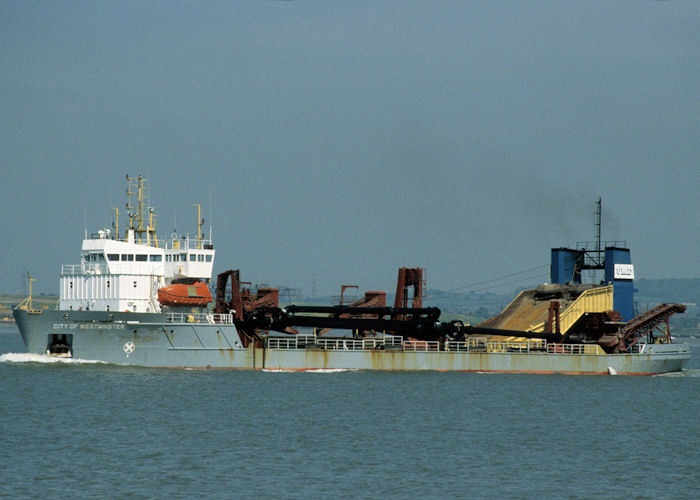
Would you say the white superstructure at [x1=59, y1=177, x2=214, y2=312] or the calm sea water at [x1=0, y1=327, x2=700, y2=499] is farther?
the white superstructure at [x1=59, y1=177, x2=214, y2=312]

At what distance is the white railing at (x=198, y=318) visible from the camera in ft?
175

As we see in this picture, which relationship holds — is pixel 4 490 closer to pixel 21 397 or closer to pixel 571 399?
pixel 21 397

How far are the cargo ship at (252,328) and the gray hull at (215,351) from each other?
0.19 feet

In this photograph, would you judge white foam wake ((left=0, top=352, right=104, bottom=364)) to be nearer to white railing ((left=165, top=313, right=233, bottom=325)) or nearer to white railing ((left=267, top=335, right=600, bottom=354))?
white railing ((left=165, top=313, right=233, bottom=325))

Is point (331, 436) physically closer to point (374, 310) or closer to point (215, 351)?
point (215, 351)

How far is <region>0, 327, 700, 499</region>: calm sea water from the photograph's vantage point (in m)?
28.3

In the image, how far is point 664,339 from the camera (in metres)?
67.2

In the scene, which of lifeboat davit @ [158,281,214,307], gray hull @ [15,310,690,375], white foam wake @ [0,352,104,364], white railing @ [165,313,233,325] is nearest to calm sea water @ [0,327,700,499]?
white foam wake @ [0,352,104,364]

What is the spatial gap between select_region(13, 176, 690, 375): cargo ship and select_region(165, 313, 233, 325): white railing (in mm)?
89

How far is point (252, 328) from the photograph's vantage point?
5566cm

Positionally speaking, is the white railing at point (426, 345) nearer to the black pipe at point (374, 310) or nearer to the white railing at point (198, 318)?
the black pipe at point (374, 310)

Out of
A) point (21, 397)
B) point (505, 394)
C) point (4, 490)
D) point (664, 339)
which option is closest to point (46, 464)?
point (4, 490)

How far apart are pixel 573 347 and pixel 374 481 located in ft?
117

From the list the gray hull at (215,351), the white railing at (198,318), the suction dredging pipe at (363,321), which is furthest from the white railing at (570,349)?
the white railing at (198,318)
